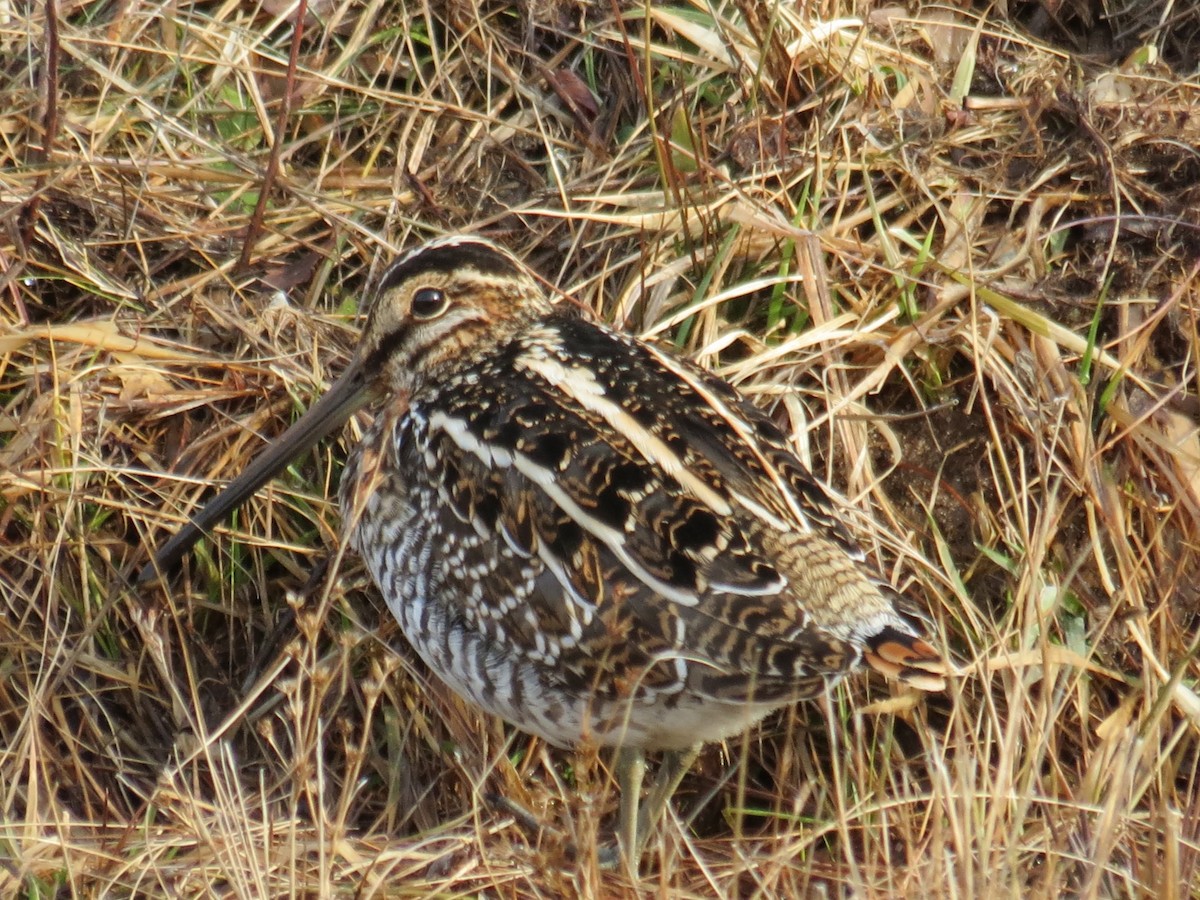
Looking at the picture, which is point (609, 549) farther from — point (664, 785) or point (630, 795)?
point (664, 785)

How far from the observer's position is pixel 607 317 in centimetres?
412

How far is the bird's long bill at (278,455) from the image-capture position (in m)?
3.69

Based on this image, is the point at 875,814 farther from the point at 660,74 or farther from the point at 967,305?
the point at 660,74

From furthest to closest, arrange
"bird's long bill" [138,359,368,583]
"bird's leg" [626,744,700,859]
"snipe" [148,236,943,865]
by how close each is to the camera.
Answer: "bird's long bill" [138,359,368,583], "bird's leg" [626,744,700,859], "snipe" [148,236,943,865]

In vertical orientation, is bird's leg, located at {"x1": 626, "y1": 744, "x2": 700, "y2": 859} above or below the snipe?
below

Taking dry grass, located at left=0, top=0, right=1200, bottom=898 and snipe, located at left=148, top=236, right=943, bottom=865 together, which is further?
dry grass, located at left=0, top=0, right=1200, bottom=898

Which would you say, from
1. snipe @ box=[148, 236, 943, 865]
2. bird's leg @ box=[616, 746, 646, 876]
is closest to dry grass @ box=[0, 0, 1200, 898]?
bird's leg @ box=[616, 746, 646, 876]

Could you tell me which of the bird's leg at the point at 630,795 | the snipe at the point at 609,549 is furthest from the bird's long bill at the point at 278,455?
the bird's leg at the point at 630,795

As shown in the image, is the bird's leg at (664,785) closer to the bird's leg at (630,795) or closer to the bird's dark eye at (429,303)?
the bird's leg at (630,795)

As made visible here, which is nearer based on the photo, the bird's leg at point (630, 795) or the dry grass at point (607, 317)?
the bird's leg at point (630, 795)

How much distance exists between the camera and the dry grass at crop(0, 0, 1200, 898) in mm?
3656

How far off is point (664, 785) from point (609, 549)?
0.74 meters

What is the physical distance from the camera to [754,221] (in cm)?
402

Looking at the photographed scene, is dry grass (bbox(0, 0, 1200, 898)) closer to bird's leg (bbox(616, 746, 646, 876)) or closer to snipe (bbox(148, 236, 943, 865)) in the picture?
bird's leg (bbox(616, 746, 646, 876))
